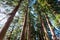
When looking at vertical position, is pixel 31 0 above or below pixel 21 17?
above

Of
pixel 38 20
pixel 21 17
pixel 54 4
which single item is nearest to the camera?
pixel 54 4

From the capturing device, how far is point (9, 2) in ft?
43.6

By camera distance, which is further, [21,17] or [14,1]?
[21,17]

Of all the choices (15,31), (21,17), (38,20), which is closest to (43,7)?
(38,20)

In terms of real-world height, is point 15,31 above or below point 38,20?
below

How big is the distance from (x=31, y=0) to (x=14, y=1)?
1641 mm

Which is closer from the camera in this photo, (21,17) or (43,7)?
(43,7)

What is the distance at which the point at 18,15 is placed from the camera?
14828 mm

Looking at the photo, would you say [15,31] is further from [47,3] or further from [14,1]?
[47,3]

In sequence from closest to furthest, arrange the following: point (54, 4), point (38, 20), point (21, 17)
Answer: point (54, 4) < point (38, 20) < point (21, 17)

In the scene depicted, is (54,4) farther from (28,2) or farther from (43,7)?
(28,2)

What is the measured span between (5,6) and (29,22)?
A: 2770 millimetres

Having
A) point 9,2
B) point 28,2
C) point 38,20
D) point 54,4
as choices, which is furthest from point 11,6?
point 54,4

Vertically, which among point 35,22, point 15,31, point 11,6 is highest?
point 11,6
